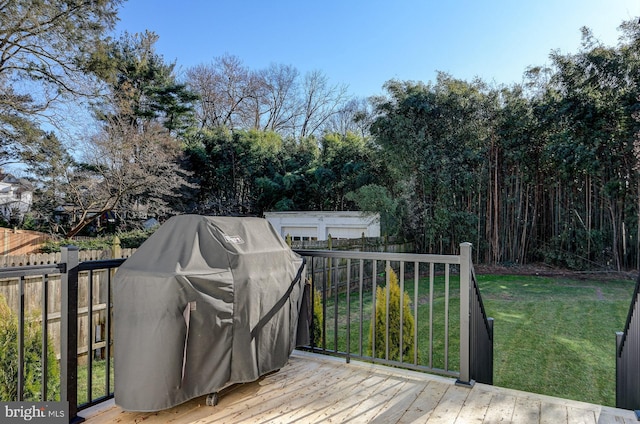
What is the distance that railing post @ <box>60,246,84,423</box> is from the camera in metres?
1.72

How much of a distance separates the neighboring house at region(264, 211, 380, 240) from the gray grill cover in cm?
745

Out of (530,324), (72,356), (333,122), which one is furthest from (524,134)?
(72,356)

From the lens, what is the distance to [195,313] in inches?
66.9

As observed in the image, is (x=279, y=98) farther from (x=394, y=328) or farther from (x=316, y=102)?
(x=394, y=328)

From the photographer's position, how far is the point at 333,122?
16125 mm

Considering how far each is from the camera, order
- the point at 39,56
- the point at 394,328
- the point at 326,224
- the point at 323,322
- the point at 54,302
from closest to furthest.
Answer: the point at 323,322 → the point at 394,328 → the point at 54,302 → the point at 39,56 → the point at 326,224

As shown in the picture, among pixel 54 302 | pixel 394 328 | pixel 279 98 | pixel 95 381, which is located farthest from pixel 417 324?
pixel 279 98

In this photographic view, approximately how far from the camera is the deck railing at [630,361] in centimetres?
189

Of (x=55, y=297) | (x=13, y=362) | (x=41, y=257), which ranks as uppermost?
(x=41, y=257)

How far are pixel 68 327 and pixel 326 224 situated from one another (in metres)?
8.86

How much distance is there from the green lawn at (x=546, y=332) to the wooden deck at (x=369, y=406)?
1125mm

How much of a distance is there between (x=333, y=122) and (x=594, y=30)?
380 inches

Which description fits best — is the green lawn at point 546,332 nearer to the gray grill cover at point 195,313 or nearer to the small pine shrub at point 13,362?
the gray grill cover at point 195,313

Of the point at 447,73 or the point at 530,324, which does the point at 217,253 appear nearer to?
the point at 530,324
